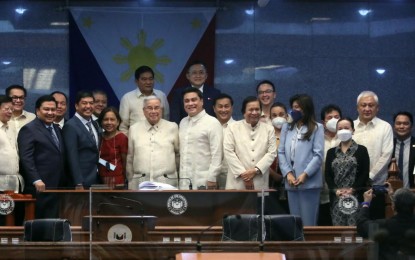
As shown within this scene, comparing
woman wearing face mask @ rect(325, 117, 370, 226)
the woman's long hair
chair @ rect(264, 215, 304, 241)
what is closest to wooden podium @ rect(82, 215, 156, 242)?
chair @ rect(264, 215, 304, 241)

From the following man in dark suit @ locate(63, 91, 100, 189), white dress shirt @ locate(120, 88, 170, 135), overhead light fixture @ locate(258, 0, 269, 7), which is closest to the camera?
man in dark suit @ locate(63, 91, 100, 189)

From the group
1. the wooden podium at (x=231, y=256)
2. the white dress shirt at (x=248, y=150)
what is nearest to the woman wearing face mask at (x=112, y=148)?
the white dress shirt at (x=248, y=150)

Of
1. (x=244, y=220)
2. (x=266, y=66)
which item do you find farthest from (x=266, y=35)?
(x=244, y=220)

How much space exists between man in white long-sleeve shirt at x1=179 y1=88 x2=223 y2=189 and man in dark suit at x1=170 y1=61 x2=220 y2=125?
0.60 meters

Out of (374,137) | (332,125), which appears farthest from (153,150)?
(374,137)

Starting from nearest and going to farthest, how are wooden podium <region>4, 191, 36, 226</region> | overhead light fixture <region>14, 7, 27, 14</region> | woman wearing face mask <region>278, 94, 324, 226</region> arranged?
wooden podium <region>4, 191, 36, 226</region>, woman wearing face mask <region>278, 94, 324, 226</region>, overhead light fixture <region>14, 7, 27, 14</region>

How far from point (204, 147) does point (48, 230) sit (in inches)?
89.5

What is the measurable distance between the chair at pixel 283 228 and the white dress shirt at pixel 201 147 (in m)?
1.53

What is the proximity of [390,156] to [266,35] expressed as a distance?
145 inches

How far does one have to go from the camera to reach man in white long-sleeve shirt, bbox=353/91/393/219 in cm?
1220

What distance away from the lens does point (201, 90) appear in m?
13.2

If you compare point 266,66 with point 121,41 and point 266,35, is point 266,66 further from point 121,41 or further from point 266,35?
point 121,41

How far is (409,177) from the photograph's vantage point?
12.5m

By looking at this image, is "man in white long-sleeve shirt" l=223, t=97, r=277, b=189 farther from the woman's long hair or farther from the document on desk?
the document on desk
